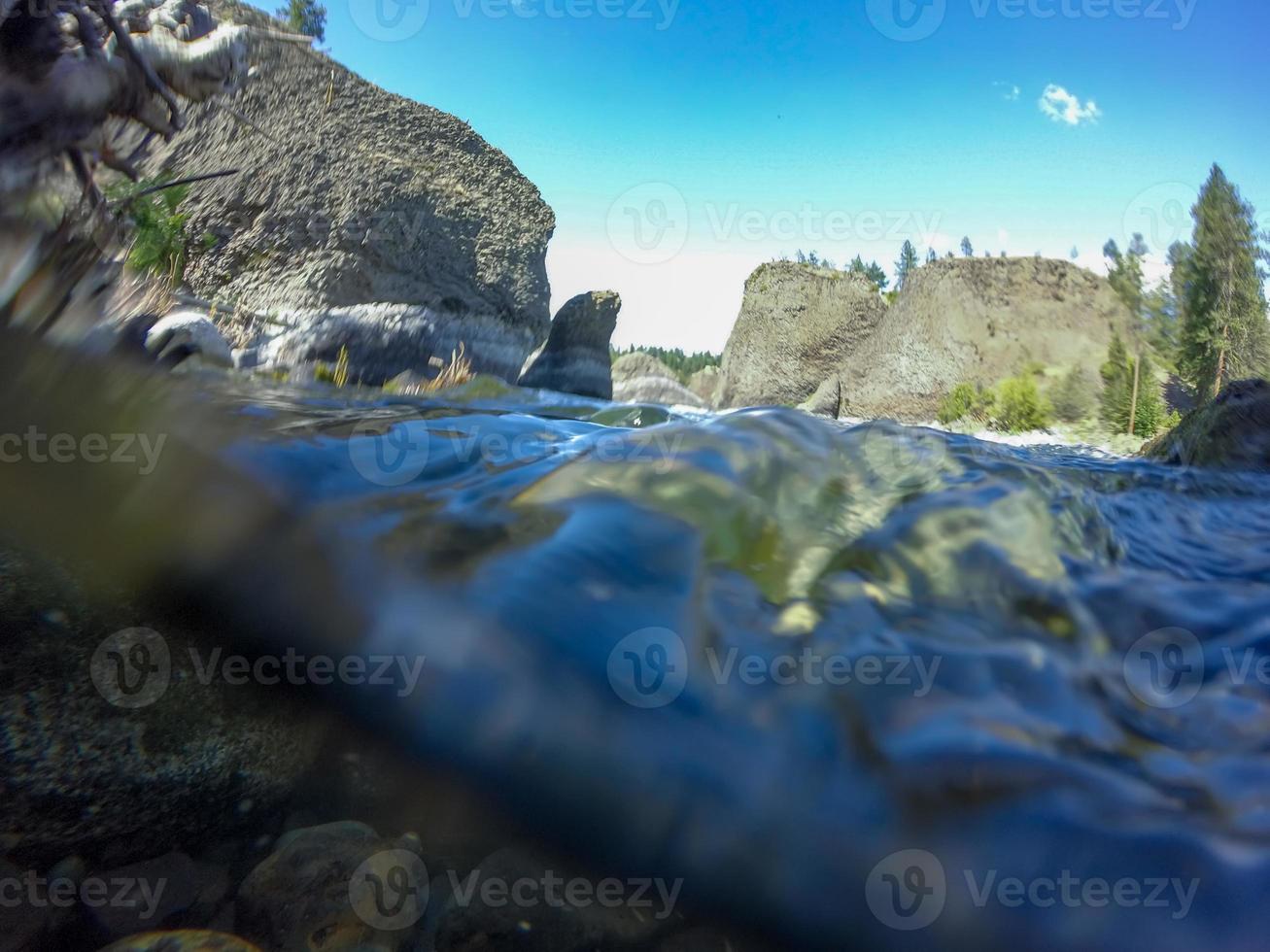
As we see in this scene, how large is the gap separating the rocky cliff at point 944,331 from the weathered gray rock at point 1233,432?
18963 mm

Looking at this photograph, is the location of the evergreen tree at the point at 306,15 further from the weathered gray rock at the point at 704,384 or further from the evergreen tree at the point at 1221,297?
the evergreen tree at the point at 1221,297

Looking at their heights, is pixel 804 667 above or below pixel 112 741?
above

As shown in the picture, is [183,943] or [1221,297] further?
[1221,297]

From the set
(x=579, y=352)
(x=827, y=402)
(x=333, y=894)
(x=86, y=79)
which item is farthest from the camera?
(x=827, y=402)

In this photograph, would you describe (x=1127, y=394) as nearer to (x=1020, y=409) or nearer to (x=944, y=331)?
(x=1020, y=409)

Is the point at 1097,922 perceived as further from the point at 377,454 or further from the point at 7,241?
the point at 7,241

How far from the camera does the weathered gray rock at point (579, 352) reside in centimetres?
1467

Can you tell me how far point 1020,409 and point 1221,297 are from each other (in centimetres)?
1108

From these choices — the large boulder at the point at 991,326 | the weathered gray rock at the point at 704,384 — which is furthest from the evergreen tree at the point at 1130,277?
the weathered gray rock at the point at 704,384

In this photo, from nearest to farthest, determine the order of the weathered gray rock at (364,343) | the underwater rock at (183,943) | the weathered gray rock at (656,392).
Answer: the underwater rock at (183,943) → the weathered gray rock at (364,343) → the weathered gray rock at (656,392)

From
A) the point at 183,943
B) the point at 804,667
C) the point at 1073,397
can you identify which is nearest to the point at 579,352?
the point at 804,667

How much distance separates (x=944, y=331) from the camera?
24.6 metres

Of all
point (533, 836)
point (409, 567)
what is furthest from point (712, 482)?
point (533, 836)

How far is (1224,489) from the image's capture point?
9.94ft
